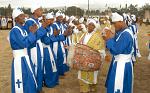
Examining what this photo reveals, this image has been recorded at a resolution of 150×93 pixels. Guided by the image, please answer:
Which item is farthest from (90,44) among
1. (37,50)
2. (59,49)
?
(59,49)

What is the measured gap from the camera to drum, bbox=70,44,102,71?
27.8 ft

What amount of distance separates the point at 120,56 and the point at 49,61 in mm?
3530

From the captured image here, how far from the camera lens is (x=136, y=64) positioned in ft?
49.2

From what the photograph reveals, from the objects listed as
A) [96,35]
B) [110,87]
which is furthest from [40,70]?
[110,87]

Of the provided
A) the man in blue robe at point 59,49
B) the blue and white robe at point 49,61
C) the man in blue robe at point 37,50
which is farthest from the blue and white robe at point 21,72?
the man in blue robe at point 59,49

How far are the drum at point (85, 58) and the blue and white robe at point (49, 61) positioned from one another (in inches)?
47.0

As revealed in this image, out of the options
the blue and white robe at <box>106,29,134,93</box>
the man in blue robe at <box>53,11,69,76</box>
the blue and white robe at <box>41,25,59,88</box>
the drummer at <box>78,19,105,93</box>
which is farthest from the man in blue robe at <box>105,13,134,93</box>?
the man in blue robe at <box>53,11,69,76</box>

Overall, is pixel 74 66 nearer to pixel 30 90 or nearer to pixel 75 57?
pixel 75 57

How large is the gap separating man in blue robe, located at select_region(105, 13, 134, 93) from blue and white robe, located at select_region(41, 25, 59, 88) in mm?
3029

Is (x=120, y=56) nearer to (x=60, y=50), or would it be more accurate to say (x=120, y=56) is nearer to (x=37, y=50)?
(x=37, y=50)

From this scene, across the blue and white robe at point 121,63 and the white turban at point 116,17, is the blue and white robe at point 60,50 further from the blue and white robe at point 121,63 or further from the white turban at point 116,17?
the blue and white robe at point 121,63

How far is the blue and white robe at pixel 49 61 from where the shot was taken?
966cm

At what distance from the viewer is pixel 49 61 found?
10.0 m

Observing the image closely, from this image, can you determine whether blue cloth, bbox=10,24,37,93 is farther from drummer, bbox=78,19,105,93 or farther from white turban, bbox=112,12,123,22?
drummer, bbox=78,19,105,93
